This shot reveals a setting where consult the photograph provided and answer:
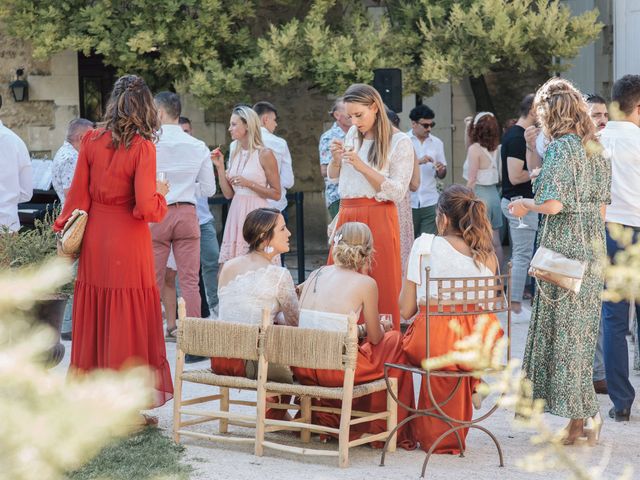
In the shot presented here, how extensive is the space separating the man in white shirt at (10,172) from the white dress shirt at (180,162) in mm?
957

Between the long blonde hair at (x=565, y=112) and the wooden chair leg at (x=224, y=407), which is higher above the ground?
the long blonde hair at (x=565, y=112)

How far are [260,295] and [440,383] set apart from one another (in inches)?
40.1

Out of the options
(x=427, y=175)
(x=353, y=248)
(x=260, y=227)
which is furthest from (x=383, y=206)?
(x=427, y=175)

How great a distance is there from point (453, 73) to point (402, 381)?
8.39 meters

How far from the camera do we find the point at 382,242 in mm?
6523

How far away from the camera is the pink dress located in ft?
27.7

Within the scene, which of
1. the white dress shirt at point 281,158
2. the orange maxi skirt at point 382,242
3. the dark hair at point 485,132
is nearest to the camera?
the orange maxi skirt at point 382,242

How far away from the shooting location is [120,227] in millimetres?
5520

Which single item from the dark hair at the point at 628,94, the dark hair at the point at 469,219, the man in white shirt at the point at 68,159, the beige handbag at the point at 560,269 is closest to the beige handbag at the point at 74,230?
the dark hair at the point at 469,219

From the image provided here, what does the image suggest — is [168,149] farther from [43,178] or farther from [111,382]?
[111,382]

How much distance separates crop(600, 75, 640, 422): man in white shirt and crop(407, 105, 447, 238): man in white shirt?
424 centimetres

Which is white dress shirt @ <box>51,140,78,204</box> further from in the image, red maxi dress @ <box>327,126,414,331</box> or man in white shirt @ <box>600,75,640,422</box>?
man in white shirt @ <box>600,75,640,422</box>

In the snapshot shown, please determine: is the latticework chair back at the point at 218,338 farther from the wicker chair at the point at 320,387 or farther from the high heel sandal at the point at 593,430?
the high heel sandal at the point at 593,430

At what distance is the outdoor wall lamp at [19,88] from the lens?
45.6ft
